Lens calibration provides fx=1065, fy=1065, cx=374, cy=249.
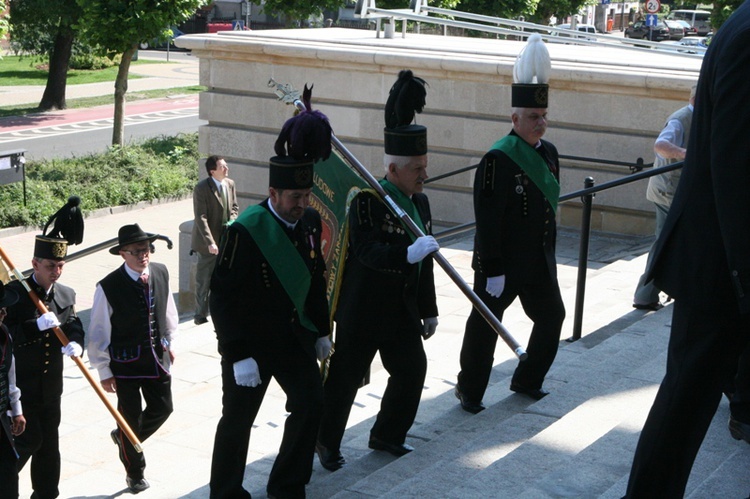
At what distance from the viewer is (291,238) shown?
507 centimetres

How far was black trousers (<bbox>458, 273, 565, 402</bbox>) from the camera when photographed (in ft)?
19.8

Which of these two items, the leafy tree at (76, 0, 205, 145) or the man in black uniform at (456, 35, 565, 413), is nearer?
the man in black uniform at (456, 35, 565, 413)

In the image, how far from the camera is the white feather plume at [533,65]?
612 centimetres

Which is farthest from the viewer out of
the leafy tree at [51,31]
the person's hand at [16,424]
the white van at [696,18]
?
the white van at [696,18]

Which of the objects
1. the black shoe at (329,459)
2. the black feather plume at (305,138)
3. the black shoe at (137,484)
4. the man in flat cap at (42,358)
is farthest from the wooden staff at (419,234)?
the black shoe at (137,484)

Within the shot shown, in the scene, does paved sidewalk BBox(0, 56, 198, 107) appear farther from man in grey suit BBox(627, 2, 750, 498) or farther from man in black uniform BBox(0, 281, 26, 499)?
man in grey suit BBox(627, 2, 750, 498)

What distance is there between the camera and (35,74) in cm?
4066

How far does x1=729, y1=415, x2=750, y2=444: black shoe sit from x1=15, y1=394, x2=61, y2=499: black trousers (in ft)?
13.2

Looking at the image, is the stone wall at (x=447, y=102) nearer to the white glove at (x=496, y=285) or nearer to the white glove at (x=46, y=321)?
the white glove at (x=496, y=285)

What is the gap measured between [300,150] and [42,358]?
7.98 ft

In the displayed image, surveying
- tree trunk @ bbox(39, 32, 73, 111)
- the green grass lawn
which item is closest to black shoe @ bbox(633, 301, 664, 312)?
tree trunk @ bbox(39, 32, 73, 111)

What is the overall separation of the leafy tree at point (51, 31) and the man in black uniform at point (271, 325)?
2165cm

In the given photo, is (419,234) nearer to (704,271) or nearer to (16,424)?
(704,271)

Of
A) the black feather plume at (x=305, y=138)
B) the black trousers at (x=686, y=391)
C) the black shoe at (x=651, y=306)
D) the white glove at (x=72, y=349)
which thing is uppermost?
the black feather plume at (x=305, y=138)
